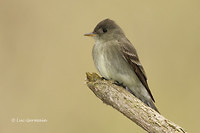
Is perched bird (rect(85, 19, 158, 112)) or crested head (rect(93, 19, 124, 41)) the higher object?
crested head (rect(93, 19, 124, 41))

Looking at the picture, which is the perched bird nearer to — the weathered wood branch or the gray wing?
the gray wing

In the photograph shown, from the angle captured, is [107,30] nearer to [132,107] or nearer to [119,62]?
[119,62]

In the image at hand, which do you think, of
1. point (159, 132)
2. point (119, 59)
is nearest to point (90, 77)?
point (119, 59)

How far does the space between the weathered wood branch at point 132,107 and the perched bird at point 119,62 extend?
249mm

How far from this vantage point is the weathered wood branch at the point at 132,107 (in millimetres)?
2939

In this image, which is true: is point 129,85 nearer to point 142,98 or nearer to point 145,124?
point 142,98

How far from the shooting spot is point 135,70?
3840 millimetres

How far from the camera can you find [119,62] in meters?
3.76

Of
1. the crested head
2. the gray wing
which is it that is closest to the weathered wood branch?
the gray wing

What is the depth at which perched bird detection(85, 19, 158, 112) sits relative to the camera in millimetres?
3752

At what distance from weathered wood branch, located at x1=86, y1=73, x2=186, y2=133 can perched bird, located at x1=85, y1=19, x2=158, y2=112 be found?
249 mm

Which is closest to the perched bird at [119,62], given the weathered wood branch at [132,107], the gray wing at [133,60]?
the gray wing at [133,60]

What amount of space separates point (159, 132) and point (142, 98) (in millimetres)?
1099

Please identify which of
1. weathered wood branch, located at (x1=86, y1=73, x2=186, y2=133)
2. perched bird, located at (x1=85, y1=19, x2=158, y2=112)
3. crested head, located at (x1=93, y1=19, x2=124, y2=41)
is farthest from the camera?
crested head, located at (x1=93, y1=19, x2=124, y2=41)
